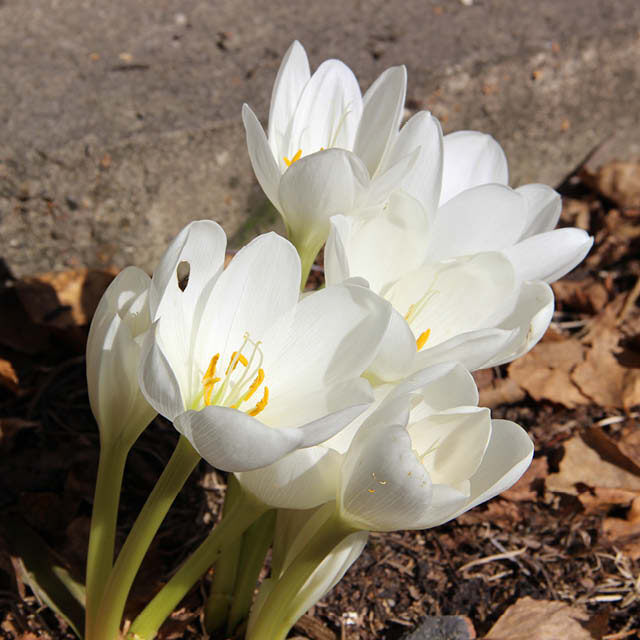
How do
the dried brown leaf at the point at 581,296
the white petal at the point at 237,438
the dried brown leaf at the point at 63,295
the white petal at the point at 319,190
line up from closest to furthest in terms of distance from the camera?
the white petal at the point at 237,438 → the white petal at the point at 319,190 → the dried brown leaf at the point at 63,295 → the dried brown leaf at the point at 581,296

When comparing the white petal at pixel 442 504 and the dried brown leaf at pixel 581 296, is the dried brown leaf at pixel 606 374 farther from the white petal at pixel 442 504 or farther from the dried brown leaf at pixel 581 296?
the white petal at pixel 442 504

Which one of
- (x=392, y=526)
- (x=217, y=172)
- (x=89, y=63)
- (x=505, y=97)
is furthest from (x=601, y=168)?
(x=392, y=526)

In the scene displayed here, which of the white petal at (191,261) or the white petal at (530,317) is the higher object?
Answer: the white petal at (191,261)

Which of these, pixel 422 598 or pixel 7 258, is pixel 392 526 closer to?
pixel 422 598

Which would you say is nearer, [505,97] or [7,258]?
[7,258]

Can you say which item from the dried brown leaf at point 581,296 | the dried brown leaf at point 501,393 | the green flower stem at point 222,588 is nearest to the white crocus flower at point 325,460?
the green flower stem at point 222,588

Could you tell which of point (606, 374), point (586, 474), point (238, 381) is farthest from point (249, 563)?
point (606, 374)

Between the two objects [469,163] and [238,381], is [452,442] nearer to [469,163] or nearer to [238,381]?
[238,381]

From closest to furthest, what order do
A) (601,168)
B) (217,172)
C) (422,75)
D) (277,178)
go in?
(277,178), (217,172), (422,75), (601,168)
